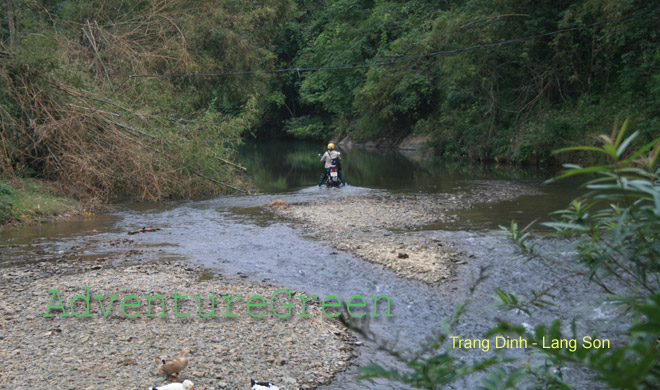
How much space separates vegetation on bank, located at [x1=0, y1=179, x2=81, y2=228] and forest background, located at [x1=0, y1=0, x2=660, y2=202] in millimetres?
502

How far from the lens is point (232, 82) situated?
28125 mm

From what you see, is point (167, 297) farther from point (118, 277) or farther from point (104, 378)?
point (104, 378)

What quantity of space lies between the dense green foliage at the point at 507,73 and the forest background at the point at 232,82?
79 mm

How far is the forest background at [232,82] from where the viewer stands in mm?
16969

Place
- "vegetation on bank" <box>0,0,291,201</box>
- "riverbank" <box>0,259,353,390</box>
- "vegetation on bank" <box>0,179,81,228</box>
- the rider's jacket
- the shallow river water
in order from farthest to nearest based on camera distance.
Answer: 1. the rider's jacket
2. "vegetation on bank" <box>0,0,291,201</box>
3. "vegetation on bank" <box>0,179,81,228</box>
4. the shallow river water
5. "riverbank" <box>0,259,353,390</box>

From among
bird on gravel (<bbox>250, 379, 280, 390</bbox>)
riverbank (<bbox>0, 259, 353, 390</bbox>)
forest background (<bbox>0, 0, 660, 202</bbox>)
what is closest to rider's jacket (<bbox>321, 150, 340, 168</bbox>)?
forest background (<bbox>0, 0, 660, 202</bbox>)

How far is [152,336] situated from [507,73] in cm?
2570

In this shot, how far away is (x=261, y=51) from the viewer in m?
32.0

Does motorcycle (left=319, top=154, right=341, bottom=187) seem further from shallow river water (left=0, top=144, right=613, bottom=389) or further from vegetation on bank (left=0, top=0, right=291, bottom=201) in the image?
vegetation on bank (left=0, top=0, right=291, bottom=201)

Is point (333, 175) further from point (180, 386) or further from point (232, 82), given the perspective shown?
point (180, 386)

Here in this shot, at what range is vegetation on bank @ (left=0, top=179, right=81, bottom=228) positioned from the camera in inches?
552

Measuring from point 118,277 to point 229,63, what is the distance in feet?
64.2

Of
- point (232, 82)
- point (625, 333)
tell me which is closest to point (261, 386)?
point (625, 333)

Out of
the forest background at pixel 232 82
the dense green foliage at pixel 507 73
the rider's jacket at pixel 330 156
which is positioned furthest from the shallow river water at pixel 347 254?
the dense green foliage at pixel 507 73
